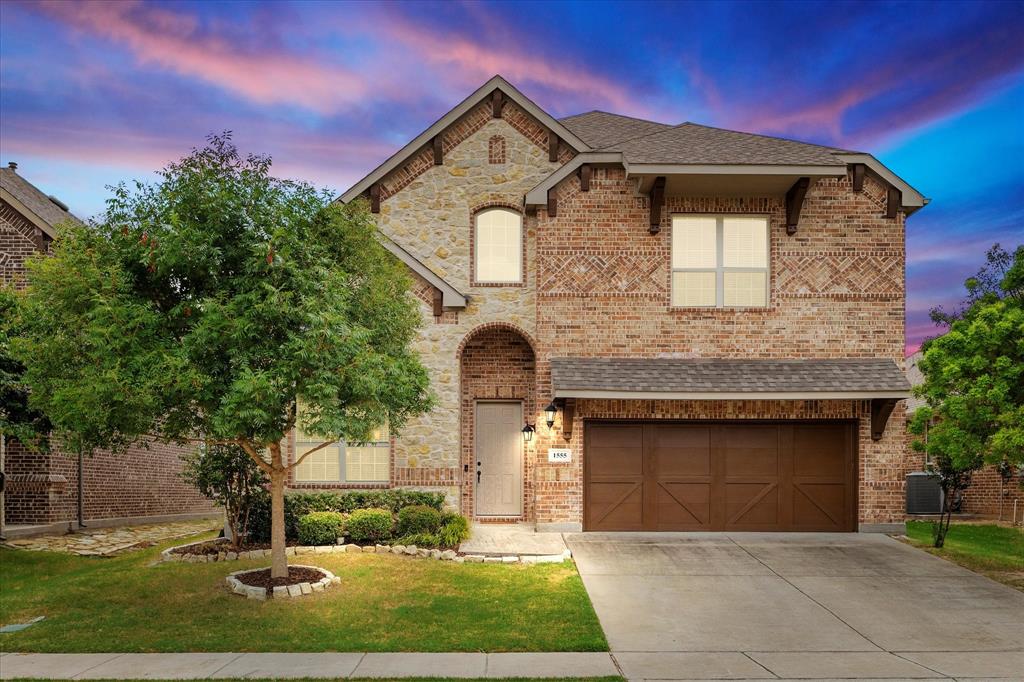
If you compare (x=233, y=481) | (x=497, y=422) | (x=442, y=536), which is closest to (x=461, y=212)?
(x=497, y=422)

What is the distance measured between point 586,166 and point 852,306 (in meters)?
6.29

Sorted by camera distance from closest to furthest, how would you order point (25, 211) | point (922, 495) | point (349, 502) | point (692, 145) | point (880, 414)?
1. point (349, 502)
2. point (880, 414)
3. point (692, 145)
4. point (25, 211)
5. point (922, 495)

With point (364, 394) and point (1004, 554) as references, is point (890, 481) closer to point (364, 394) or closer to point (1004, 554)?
point (1004, 554)

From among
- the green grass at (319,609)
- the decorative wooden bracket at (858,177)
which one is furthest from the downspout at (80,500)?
the decorative wooden bracket at (858,177)

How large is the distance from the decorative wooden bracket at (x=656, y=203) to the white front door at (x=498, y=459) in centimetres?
498

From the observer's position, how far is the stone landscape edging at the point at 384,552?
12953 mm

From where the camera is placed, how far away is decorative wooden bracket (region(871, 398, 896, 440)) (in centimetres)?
1491

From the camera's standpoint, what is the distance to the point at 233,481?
45.7 ft

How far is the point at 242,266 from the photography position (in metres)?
10.5

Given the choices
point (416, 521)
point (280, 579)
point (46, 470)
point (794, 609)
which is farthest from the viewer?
point (46, 470)

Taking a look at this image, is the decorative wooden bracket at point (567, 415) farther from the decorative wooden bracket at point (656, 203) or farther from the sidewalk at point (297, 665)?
the sidewalk at point (297, 665)

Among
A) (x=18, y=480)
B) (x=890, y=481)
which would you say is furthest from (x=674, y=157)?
(x=18, y=480)

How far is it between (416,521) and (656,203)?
7.99 meters

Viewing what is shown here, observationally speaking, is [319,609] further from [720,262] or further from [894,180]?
[894,180]
